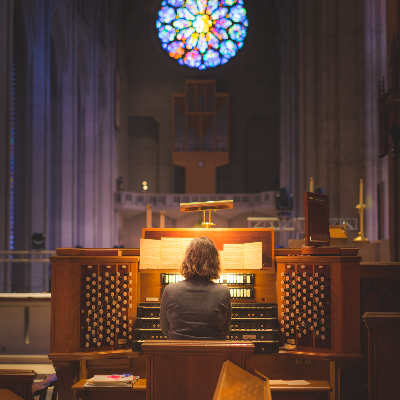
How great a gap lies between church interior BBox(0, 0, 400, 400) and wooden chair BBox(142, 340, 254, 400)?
12 millimetres

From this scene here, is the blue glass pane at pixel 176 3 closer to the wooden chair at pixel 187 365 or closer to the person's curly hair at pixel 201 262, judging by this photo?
the person's curly hair at pixel 201 262

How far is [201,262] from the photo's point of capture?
3059mm

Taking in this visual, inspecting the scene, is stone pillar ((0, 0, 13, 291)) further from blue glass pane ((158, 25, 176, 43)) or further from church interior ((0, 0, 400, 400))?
blue glass pane ((158, 25, 176, 43))

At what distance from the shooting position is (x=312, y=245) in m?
3.83

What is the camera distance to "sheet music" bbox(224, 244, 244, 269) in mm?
3900

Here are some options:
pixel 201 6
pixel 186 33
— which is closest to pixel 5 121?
pixel 186 33

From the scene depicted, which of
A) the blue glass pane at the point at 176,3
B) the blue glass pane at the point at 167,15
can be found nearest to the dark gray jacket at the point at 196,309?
the blue glass pane at the point at 167,15

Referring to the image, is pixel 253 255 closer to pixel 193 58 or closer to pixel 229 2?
pixel 193 58

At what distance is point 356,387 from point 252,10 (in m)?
23.6

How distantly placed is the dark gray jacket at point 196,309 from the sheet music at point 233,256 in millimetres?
867

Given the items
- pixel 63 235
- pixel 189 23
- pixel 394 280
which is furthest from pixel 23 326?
pixel 189 23

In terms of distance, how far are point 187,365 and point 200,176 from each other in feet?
69.9

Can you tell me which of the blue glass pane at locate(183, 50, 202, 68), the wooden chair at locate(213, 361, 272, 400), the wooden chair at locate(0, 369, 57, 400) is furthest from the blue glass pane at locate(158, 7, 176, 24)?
the wooden chair at locate(213, 361, 272, 400)

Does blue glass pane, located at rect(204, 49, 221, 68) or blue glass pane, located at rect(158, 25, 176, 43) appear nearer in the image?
blue glass pane, located at rect(204, 49, 221, 68)
